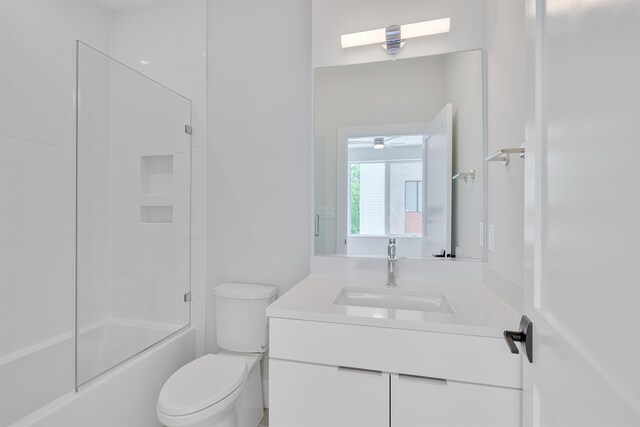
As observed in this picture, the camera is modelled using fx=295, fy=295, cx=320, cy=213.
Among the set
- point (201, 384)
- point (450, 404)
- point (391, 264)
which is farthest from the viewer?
point (391, 264)

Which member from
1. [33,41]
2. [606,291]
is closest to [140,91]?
[33,41]

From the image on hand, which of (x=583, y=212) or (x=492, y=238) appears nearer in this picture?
(x=583, y=212)

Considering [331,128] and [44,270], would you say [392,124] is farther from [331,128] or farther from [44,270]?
[44,270]

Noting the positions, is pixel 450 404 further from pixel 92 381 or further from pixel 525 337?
pixel 92 381

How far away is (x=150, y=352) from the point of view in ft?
5.08

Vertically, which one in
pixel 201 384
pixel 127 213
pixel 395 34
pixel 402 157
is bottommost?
pixel 201 384

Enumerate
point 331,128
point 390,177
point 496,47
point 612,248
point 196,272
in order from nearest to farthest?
point 612,248
point 496,47
point 390,177
point 331,128
point 196,272

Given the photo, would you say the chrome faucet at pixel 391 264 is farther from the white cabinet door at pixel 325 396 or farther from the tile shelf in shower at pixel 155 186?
the tile shelf in shower at pixel 155 186

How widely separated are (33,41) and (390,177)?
202cm

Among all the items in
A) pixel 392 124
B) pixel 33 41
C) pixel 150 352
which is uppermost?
pixel 33 41

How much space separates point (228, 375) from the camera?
1349mm

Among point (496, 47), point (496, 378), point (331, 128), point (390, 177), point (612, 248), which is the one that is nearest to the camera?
point (612, 248)

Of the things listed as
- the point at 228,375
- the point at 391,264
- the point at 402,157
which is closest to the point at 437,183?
the point at 402,157

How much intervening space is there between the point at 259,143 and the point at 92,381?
139 centimetres
